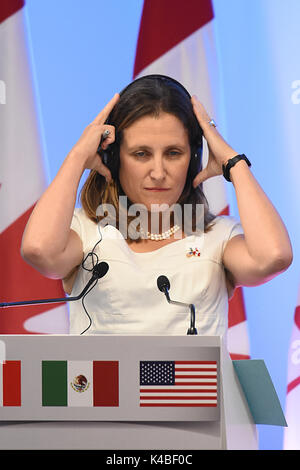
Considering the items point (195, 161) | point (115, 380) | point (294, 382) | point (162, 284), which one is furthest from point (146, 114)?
point (294, 382)

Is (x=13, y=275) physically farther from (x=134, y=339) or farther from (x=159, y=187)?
(x=134, y=339)

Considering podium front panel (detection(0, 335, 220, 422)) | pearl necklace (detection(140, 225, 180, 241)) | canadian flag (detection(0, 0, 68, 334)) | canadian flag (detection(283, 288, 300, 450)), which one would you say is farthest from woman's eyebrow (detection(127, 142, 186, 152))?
canadian flag (detection(283, 288, 300, 450))

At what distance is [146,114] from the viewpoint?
1.88 m

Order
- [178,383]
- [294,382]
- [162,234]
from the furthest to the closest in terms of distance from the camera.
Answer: [294,382], [162,234], [178,383]

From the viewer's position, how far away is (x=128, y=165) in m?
1.88

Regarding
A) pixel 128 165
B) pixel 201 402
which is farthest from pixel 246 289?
pixel 201 402

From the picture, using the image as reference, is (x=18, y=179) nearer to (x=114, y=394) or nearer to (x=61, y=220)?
(x=61, y=220)

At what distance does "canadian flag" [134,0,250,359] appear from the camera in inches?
112

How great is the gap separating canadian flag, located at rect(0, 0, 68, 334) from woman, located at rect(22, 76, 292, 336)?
83 cm

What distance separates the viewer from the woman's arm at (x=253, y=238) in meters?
1.69

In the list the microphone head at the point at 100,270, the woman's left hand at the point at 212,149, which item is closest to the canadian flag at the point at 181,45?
the woman's left hand at the point at 212,149

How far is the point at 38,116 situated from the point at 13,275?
631mm

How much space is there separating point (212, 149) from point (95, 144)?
12.3 inches

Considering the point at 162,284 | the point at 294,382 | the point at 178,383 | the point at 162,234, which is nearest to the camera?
the point at 178,383
